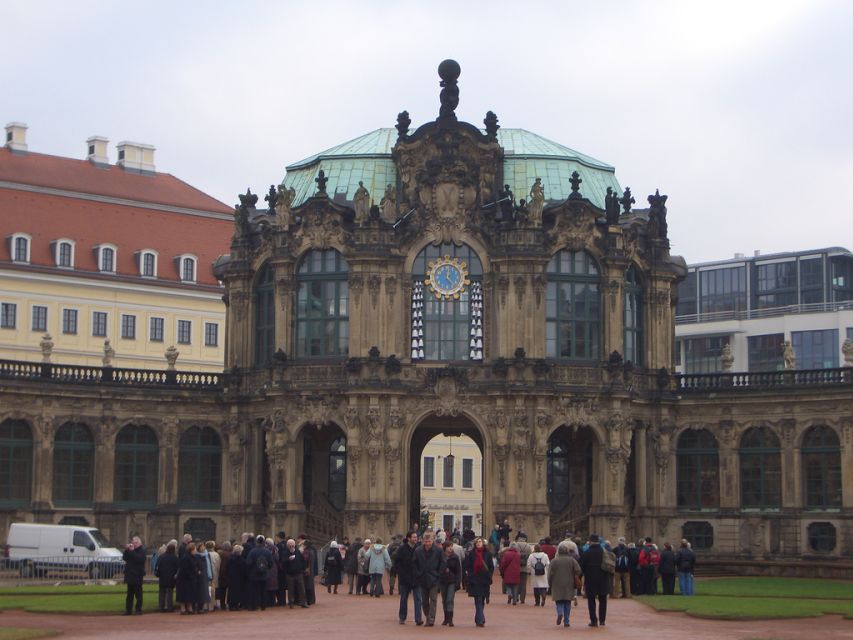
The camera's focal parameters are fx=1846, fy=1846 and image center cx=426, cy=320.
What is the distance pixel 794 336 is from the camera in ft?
446

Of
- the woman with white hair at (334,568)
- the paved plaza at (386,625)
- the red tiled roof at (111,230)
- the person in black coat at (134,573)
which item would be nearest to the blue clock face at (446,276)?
the woman with white hair at (334,568)

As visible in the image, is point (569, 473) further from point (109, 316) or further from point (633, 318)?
point (109, 316)

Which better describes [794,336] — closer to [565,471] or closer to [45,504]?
[565,471]

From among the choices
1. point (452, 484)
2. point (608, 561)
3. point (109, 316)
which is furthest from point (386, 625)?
point (452, 484)

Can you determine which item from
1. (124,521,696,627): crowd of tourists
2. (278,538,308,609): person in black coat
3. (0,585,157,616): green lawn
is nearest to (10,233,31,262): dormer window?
(0,585,157,616): green lawn

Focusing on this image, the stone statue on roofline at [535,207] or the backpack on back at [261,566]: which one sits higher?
the stone statue on roofline at [535,207]

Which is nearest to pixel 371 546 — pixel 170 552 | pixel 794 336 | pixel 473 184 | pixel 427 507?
pixel 170 552

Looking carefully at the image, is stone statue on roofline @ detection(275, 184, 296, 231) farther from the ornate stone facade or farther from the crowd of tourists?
the crowd of tourists

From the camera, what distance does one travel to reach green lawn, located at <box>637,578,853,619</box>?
50312 millimetres

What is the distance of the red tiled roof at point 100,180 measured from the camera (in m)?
117

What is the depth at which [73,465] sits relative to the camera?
264 feet

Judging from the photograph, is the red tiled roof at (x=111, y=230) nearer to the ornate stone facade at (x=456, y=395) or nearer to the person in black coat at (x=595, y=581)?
the ornate stone facade at (x=456, y=395)

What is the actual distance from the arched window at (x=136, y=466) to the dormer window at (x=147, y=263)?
127 ft

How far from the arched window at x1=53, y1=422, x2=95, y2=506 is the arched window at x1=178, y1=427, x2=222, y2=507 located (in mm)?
4165
